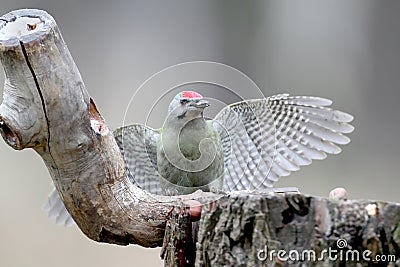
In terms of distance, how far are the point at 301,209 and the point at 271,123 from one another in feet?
2.09

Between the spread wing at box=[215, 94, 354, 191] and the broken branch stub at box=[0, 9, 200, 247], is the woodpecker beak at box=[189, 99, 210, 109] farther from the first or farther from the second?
the broken branch stub at box=[0, 9, 200, 247]

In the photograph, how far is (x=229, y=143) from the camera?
1.27 meters

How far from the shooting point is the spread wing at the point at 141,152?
1189mm

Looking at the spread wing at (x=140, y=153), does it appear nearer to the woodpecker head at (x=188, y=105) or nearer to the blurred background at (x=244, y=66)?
the woodpecker head at (x=188, y=105)

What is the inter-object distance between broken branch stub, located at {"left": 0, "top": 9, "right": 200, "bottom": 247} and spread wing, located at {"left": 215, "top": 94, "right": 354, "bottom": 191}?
14.0 inches

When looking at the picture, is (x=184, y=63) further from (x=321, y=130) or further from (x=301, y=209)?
(x=301, y=209)

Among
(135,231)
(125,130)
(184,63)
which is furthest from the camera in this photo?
(184,63)

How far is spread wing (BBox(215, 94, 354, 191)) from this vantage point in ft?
4.06

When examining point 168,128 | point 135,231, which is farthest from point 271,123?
point 135,231

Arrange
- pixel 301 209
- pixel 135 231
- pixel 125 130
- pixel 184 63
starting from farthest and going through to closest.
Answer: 1. pixel 184 63
2. pixel 125 130
3. pixel 135 231
4. pixel 301 209

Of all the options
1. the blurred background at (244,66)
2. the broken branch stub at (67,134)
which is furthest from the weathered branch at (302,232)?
the blurred background at (244,66)

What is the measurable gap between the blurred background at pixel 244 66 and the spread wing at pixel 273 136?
54 centimetres

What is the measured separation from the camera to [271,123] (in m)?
1.28

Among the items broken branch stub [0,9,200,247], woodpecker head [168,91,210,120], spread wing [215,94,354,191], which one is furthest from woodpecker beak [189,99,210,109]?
broken branch stub [0,9,200,247]
